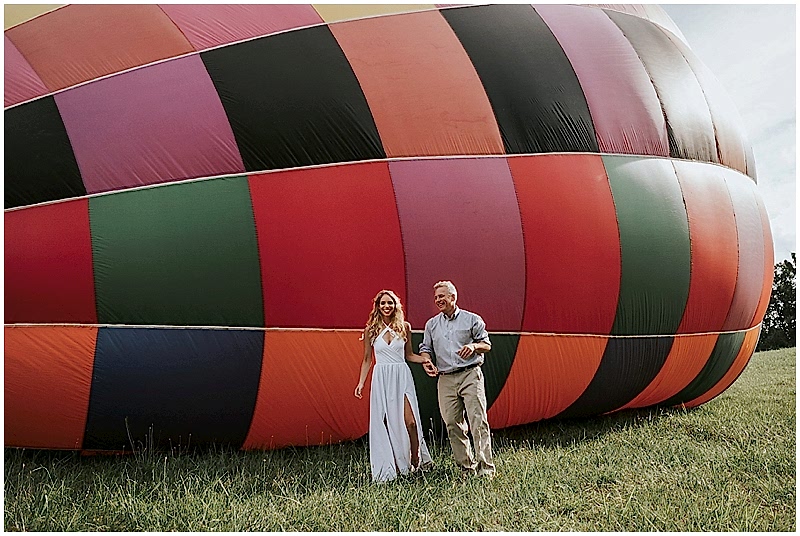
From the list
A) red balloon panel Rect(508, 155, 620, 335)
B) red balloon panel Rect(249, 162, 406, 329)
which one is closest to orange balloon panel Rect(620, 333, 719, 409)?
red balloon panel Rect(508, 155, 620, 335)

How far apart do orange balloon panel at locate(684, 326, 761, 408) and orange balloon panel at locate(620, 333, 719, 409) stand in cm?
51

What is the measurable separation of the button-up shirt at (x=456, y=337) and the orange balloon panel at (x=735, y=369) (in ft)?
9.42

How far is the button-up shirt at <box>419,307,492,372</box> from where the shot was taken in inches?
165

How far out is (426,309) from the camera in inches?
182

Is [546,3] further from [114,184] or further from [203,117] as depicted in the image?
[114,184]

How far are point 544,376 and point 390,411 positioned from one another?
3.97ft

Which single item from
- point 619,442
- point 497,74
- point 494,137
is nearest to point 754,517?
point 619,442

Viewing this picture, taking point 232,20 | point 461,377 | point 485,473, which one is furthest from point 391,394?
point 232,20

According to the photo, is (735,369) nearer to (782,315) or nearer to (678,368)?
(678,368)

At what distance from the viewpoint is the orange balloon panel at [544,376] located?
193 inches

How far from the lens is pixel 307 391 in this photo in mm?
4477

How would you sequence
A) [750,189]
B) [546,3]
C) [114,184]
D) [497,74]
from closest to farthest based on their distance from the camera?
[114,184]
[497,74]
[546,3]
[750,189]

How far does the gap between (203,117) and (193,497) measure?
197 cm

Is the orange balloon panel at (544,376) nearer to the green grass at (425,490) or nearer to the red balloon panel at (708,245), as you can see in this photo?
the green grass at (425,490)
